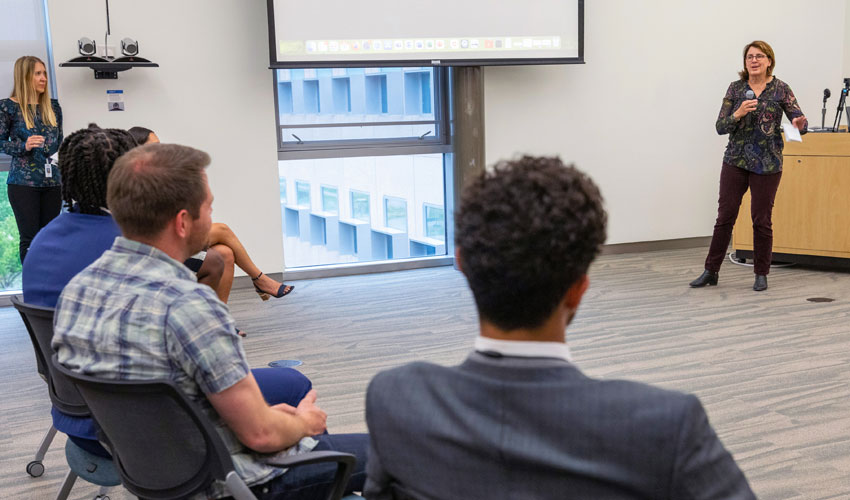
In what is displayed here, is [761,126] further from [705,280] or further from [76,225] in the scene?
[76,225]

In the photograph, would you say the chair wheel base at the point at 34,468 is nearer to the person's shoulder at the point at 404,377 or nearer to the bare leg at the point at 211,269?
the bare leg at the point at 211,269

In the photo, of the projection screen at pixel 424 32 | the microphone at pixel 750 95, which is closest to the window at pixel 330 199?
the projection screen at pixel 424 32

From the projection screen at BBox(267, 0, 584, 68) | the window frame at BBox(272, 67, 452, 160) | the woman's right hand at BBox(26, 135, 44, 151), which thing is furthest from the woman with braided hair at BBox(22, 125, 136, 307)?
the window frame at BBox(272, 67, 452, 160)

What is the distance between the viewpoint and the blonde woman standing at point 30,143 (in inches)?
197

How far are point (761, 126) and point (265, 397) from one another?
4.19m

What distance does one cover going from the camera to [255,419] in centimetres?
150

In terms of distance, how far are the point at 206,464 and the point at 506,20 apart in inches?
204

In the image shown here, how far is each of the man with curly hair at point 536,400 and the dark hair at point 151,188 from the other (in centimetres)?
78

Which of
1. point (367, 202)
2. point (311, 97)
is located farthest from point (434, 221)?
point (311, 97)

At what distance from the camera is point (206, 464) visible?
4.90 feet

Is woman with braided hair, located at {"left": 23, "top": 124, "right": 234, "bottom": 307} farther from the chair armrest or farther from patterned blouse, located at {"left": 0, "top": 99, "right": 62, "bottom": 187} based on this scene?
patterned blouse, located at {"left": 0, "top": 99, "right": 62, "bottom": 187}

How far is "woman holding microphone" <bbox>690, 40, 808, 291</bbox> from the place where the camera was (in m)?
5.07

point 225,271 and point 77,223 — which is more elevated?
point 77,223

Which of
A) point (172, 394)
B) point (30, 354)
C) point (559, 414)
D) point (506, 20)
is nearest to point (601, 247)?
point (559, 414)
